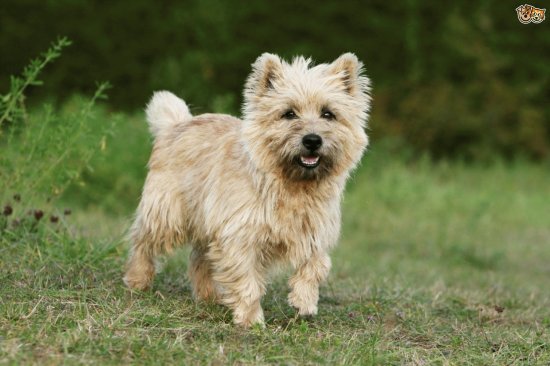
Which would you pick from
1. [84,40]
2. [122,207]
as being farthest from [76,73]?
[122,207]

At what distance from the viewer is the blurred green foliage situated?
14.7m

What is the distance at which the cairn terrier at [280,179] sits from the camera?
4.72 m

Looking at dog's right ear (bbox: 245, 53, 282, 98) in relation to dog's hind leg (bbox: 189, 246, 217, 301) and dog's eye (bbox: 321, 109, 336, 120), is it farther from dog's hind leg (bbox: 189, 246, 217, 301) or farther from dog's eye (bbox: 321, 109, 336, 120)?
dog's hind leg (bbox: 189, 246, 217, 301)

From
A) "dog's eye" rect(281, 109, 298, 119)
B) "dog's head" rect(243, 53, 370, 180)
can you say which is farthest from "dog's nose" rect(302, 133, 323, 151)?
"dog's eye" rect(281, 109, 298, 119)

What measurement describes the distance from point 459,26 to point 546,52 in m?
2.02

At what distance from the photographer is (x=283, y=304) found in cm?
541

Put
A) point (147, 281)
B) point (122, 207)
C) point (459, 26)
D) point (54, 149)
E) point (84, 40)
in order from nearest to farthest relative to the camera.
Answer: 1. point (147, 281)
2. point (54, 149)
3. point (122, 207)
4. point (84, 40)
5. point (459, 26)

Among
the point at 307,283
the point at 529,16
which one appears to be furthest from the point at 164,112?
the point at 529,16

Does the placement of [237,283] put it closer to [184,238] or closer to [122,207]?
[184,238]

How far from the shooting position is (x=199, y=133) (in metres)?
5.44

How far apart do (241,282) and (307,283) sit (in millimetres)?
369

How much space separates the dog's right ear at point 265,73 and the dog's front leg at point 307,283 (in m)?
0.99

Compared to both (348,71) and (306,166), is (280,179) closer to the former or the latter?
(306,166)

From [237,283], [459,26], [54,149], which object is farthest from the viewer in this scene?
[459,26]
